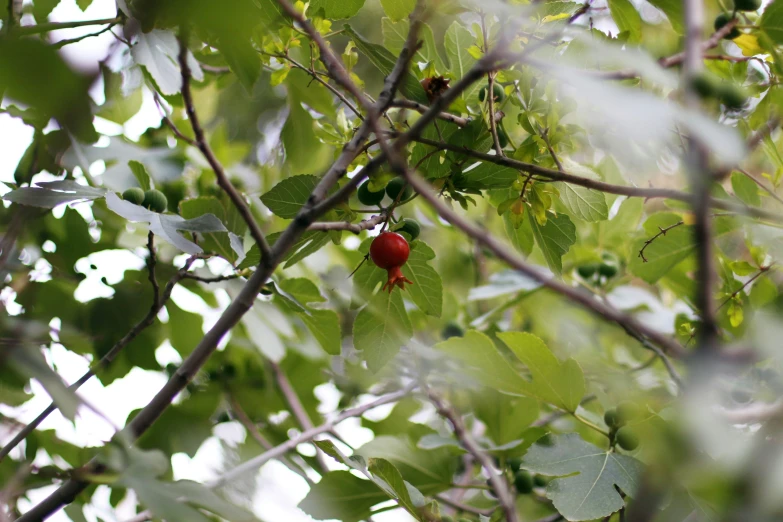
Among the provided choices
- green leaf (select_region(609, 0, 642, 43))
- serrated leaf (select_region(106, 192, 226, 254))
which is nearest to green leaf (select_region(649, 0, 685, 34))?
green leaf (select_region(609, 0, 642, 43))

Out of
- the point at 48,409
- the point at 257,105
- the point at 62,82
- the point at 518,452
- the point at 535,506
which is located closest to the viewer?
the point at 62,82

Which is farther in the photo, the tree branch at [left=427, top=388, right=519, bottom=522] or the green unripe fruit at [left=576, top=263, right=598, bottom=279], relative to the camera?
the green unripe fruit at [left=576, top=263, right=598, bottom=279]

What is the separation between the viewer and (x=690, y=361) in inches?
14.5

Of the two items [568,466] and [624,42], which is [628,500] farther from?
[624,42]

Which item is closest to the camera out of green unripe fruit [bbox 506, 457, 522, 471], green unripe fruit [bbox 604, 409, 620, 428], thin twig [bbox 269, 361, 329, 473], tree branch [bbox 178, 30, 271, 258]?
tree branch [bbox 178, 30, 271, 258]

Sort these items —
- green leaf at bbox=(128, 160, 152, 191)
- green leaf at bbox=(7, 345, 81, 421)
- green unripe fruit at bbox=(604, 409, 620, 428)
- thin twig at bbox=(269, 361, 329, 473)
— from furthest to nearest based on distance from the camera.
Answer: thin twig at bbox=(269, 361, 329, 473) < green leaf at bbox=(128, 160, 152, 191) < green unripe fruit at bbox=(604, 409, 620, 428) < green leaf at bbox=(7, 345, 81, 421)

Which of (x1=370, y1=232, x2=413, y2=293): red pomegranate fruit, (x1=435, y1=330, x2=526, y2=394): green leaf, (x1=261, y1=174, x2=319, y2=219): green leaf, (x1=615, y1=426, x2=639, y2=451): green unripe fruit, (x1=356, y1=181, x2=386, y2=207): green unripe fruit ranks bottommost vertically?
(x1=615, y1=426, x2=639, y2=451): green unripe fruit

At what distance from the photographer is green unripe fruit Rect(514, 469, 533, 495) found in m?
1.37

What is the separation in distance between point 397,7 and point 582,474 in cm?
76

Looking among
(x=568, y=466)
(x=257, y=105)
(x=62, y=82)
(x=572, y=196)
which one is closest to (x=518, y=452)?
(x=568, y=466)

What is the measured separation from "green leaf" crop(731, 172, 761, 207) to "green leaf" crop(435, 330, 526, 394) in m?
0.53

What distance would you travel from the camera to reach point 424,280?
1.08 m

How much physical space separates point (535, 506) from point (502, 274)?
570 millimetres

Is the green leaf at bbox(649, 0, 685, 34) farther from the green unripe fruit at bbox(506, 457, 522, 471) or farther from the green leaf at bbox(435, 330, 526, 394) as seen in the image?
the green unripe fruit at bbox(506, 457, 522, 471)
